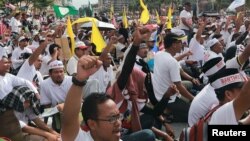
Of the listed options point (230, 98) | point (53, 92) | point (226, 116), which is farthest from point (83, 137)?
point (53, 92)

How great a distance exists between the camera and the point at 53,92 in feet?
18.3

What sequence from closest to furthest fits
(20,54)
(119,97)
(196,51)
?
1. (119,97)
2. (196,51)
3. (20,54)

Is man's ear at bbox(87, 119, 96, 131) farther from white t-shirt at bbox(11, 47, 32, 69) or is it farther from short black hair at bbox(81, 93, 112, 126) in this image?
white t-shirt at bbox(11, 47, 32, 69)

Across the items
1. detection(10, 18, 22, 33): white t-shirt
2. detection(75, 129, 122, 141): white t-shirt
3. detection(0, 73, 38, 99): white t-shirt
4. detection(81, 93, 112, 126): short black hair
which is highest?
detection(81, 93, 112, 126): short black hair

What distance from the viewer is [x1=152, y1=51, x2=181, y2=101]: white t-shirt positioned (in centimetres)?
567

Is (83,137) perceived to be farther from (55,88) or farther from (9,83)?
(55,88)

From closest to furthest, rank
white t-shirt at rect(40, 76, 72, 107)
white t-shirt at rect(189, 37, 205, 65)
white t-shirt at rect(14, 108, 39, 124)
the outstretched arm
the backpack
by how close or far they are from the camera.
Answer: the outstretched arm
the backpack
white t-shirt at rect(14, 108, 39, 124)
white t-shirt at rect(40, 76, 72, 107)
white t-shirt at rect(189, 37, 205, 65)

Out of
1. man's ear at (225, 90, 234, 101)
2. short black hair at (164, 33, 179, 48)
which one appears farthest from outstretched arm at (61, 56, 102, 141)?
short black hair at (164, 33, 179, 48)

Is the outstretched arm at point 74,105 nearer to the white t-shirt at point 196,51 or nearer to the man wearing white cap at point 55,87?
the man wearing white cap at point 55,87

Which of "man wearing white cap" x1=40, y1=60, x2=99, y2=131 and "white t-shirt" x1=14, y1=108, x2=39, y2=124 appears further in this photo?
"man wearing white cap" x1=40, y1=60, x2=99, y2=131

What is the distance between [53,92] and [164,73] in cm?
143

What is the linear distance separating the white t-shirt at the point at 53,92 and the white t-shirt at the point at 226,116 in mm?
2976

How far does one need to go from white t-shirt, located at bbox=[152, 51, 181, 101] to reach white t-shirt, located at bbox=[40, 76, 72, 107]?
3.78 ft

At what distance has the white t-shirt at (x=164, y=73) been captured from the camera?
5668mm
